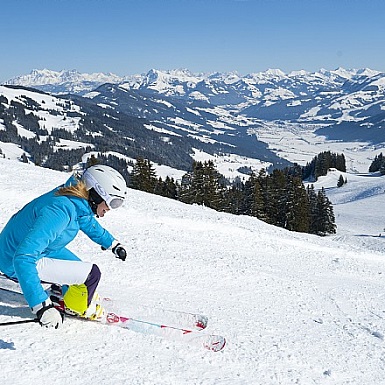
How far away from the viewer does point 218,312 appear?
22.9 ft

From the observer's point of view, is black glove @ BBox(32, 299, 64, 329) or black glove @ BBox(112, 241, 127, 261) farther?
black glove @ BBox(112, 241, 127, 261)

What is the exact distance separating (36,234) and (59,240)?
0.73 m

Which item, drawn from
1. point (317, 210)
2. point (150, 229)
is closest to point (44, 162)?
point (317, 210)

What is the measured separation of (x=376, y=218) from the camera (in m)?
59.0

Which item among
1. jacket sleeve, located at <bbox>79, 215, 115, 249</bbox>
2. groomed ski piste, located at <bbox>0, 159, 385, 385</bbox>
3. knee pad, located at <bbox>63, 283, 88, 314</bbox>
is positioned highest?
jacket sleeve, located at <bbox>79, 215, 115, 249</bbox>

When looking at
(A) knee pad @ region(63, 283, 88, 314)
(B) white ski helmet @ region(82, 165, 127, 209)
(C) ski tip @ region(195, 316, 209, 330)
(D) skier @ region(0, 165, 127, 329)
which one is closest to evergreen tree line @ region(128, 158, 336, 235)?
(C) ski tip @ region(195, 316, 209, 330)

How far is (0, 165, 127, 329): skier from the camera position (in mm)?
4211

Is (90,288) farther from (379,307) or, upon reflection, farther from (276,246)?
(276,246)

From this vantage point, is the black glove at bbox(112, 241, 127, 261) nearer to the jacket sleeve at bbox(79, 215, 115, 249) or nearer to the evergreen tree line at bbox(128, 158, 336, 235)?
the jacket sleeve at bbox(79, 215, 115, 249)

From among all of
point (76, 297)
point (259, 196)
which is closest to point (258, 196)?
point (259, 196)

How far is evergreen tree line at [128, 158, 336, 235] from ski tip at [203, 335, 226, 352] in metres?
42.6

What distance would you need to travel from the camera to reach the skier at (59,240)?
4.21 metres

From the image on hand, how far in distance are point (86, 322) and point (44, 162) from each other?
183871 millimetres

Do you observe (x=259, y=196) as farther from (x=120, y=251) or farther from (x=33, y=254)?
(x=33, y=254)
